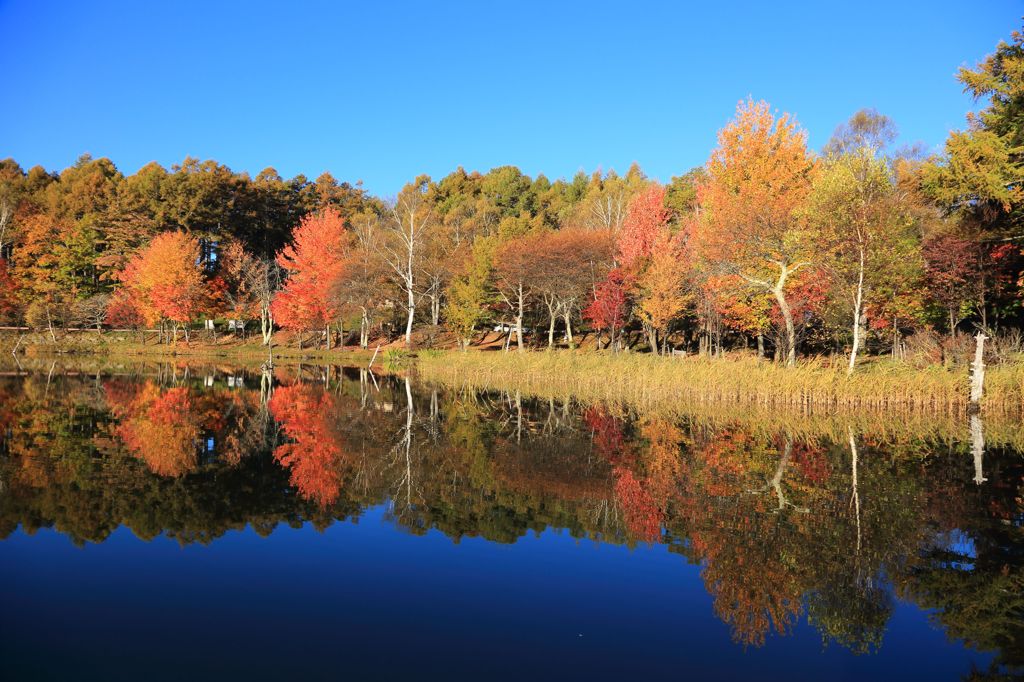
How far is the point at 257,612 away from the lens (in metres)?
6.93

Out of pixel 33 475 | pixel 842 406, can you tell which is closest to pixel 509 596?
pixel 33 475

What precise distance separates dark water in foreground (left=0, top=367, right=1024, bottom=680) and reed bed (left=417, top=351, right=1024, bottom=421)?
12.4ft

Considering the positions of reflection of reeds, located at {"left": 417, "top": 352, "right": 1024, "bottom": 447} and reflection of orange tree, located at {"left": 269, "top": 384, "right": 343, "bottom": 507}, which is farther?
reflection of reeds, located at {"left": 417, "top": 352, "right": 1024, "bottom": 447}

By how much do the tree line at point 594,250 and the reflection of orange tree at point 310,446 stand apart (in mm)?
14760

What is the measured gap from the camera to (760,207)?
83.1 ft

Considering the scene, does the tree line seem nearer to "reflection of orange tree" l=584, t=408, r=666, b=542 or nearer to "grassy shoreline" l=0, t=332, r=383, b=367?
"grassy shoreline" l=0, t=332, r=383, b=367

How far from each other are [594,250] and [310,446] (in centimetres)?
2506

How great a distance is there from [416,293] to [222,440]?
110 ft

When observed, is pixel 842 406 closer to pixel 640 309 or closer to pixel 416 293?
pixel 640 309

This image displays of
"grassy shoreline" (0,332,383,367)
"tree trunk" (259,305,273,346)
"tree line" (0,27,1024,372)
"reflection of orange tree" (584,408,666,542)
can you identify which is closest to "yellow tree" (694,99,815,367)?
"tree line" (0,27,1024,372)

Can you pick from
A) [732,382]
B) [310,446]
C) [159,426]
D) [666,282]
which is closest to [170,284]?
[666,282]

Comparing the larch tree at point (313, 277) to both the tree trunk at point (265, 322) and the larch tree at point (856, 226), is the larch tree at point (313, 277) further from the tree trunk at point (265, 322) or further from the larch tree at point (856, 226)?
the larch tree at point (856, 226)

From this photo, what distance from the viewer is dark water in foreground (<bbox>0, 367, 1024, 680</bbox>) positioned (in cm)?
606

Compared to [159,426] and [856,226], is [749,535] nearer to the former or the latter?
[159,426]
